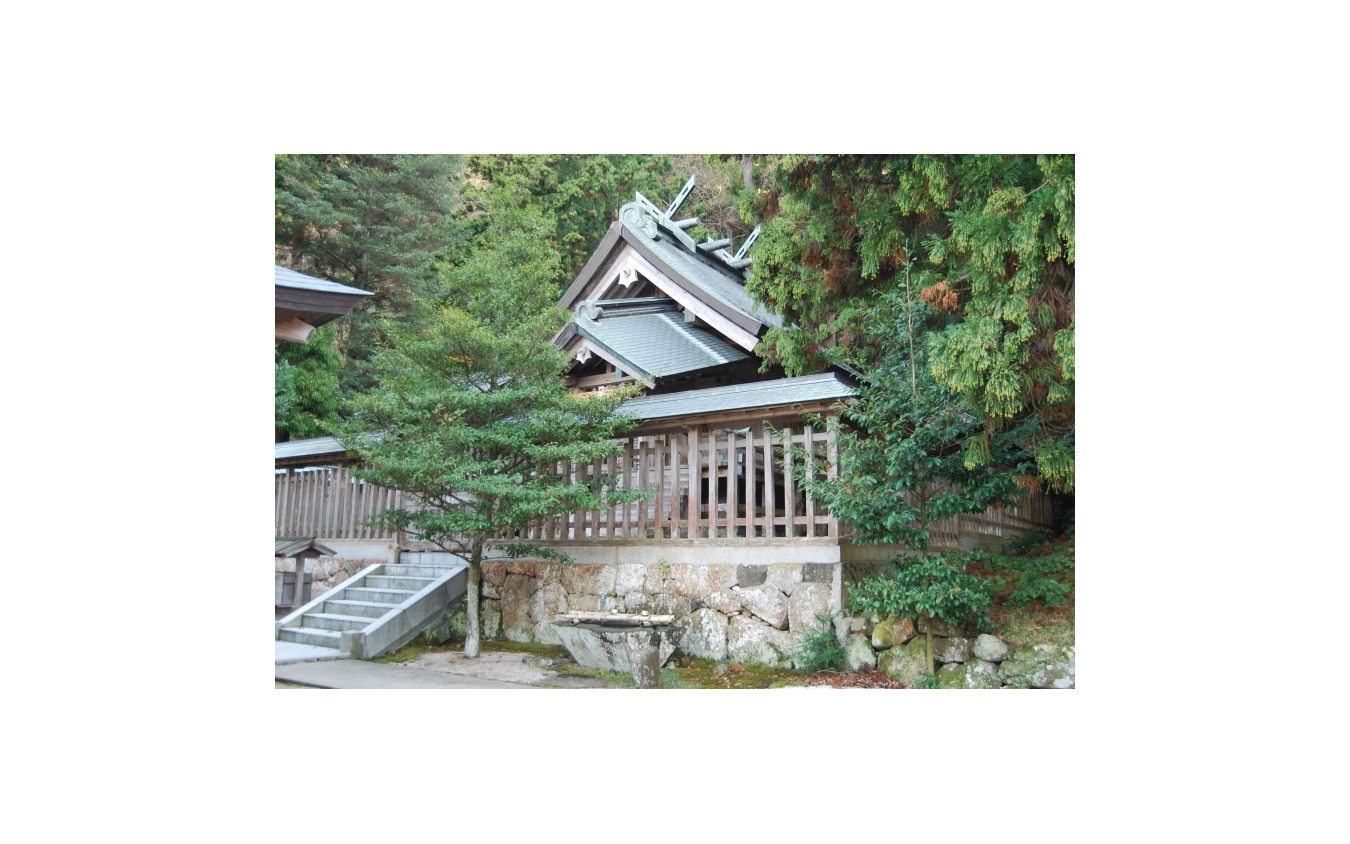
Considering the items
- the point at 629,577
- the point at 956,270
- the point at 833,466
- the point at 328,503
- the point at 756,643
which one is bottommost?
the point at 756,643

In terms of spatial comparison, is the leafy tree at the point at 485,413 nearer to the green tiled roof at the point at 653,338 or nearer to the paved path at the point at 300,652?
the paved path at the point at 300,652

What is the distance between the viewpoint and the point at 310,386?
39.8 feet

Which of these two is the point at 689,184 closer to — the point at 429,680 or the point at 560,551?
the point at 560,551

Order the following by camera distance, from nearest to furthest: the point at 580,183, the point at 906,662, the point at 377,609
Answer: the point at 906,662, the point at 377,609, the point at 580,183

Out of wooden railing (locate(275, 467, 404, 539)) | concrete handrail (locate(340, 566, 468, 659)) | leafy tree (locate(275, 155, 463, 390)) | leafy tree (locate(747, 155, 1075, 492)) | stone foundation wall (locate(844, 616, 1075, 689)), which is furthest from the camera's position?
leafy tree (locate(275, 155, 463, 390))

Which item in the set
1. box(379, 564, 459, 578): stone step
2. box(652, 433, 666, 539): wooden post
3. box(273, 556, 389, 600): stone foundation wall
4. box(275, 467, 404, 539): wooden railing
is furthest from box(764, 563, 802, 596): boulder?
box(273, 556, 389, 600): stone foundation wall

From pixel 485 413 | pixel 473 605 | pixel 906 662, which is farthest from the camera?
pixel 473 605

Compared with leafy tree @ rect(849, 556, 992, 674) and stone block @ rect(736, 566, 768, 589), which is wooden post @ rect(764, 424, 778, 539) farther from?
leafy tree @ rect(849, 556, 992, 674)

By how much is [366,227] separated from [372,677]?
959cm

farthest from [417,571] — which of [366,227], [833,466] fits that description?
[366,227]

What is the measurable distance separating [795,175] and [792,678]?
4030 mm

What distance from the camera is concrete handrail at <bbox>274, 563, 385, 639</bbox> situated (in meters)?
7.34

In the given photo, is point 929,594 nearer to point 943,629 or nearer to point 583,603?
point 943,629

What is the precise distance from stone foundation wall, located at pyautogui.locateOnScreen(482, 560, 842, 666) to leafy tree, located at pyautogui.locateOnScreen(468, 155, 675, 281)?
9.39 meters
